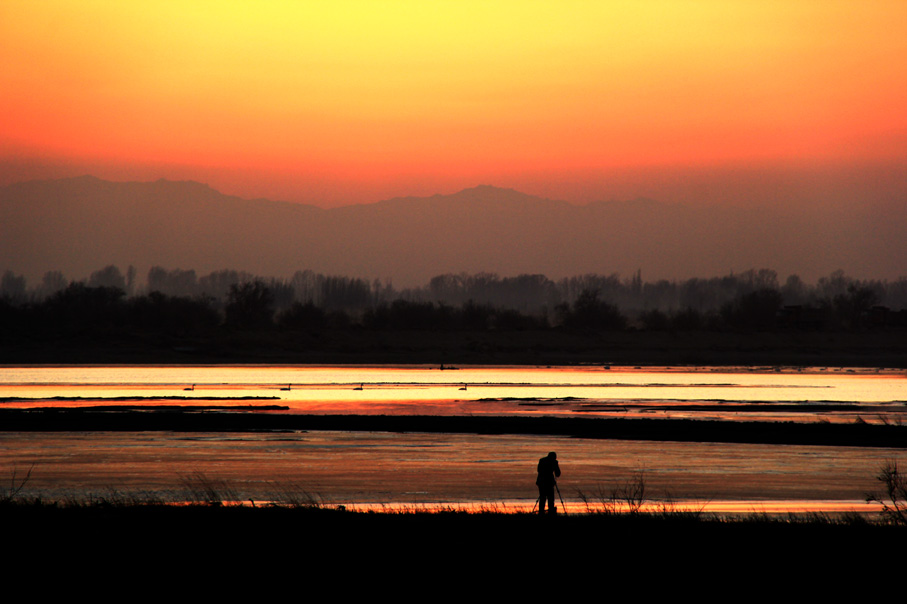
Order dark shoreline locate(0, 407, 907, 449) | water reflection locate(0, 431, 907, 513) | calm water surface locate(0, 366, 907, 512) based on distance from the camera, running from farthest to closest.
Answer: dark shoreline locate(0, 407, 907, 449)
calm water surface locate(0, 366, 907, 512)
water reflection locate(0, 431, 907, 513)

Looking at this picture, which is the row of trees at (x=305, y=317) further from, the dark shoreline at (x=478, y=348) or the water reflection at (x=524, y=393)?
the water reflection at (x=524, y=393)

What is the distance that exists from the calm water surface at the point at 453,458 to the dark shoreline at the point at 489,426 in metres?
2.75

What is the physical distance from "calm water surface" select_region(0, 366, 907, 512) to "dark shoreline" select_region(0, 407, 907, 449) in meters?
2.75

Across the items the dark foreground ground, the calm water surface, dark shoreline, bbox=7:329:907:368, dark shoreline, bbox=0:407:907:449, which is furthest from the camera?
dark shoreline, bbox=7:329:907:368

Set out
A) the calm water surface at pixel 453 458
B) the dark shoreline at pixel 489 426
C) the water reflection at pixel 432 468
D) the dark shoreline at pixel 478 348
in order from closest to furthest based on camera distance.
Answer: the water reflection at pixel 432 468 < the calm water surface at pixel 453 458 < the dark shoreline at pixel 489 426 < the dark shoreline at pixel 478 348

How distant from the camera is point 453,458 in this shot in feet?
123

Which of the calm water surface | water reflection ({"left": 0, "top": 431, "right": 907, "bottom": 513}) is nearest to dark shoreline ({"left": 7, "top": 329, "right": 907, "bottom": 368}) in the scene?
the calm water surface

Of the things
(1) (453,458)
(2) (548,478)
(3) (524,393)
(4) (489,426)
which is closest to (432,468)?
(1) (453,458)

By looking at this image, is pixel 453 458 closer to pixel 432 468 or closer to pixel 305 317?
pixel 432 468

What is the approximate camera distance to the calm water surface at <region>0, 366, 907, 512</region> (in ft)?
93.2

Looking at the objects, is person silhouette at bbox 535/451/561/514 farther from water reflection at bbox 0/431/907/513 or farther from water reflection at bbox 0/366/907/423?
water reflection at bbox 0/366/907/423

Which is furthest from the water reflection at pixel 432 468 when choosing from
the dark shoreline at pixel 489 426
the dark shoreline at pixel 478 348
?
the dark shoreline at pixel 478 348

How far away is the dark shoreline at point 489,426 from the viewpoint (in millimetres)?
45844

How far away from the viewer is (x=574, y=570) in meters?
16.8
